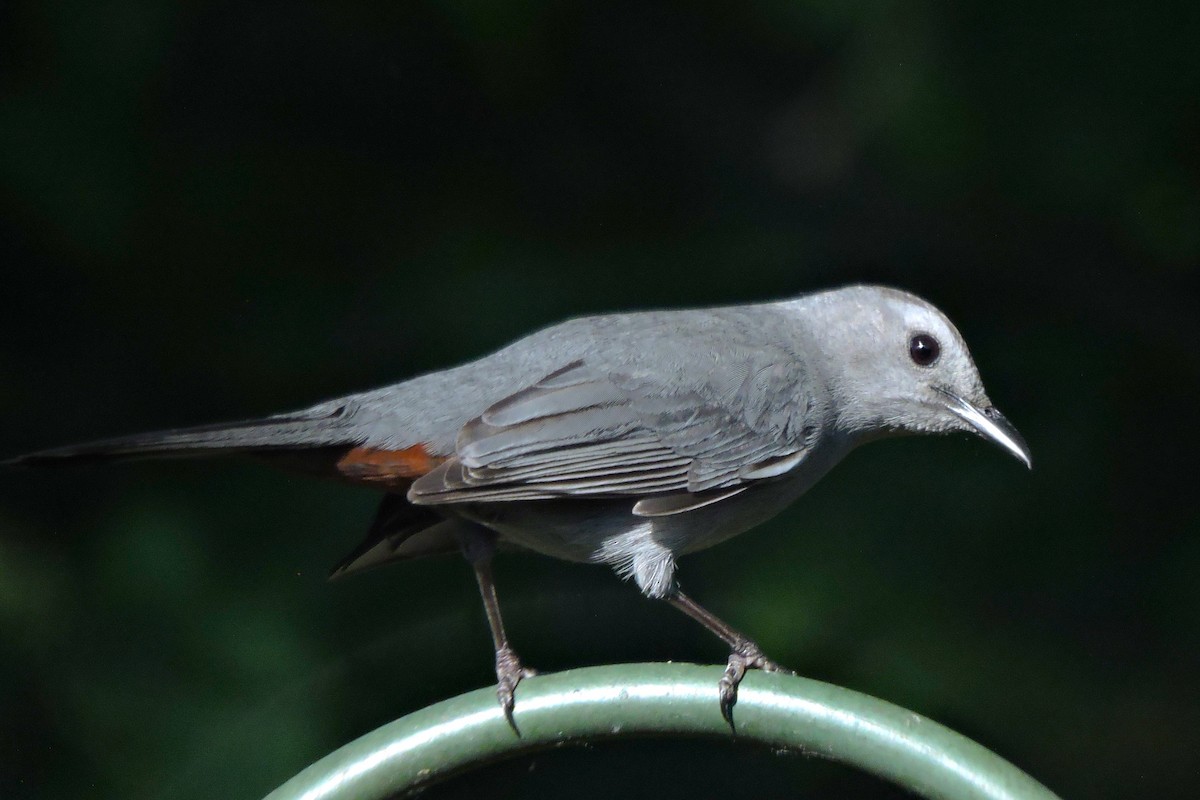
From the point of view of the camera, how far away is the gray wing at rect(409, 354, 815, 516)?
2.44 metres

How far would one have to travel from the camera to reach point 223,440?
7.66 feet

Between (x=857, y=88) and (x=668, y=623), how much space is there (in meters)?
1.85

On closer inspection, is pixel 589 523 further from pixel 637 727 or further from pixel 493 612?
pixel 637 727

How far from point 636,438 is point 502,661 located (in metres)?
0.53

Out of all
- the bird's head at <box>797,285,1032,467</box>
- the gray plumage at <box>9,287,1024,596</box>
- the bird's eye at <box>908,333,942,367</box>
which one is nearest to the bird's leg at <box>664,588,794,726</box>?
the gray plumage at <box>9,287,1024,596</box>

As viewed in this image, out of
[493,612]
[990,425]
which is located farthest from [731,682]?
[990,425]

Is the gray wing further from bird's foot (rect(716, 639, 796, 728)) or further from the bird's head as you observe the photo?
bird's foot (rect(716, 639, 796, 728))

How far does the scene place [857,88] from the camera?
13.9 ft

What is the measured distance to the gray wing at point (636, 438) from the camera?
244 cm

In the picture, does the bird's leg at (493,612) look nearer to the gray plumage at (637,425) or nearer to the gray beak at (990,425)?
the gray plumage at (637,425)

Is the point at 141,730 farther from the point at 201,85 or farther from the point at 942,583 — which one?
the point at 942,583

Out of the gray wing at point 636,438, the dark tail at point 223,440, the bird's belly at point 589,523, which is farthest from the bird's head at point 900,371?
the dark tail at point 223,440

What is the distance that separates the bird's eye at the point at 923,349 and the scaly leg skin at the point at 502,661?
39.1 inches

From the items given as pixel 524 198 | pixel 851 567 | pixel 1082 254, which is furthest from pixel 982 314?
pixel 524 198
